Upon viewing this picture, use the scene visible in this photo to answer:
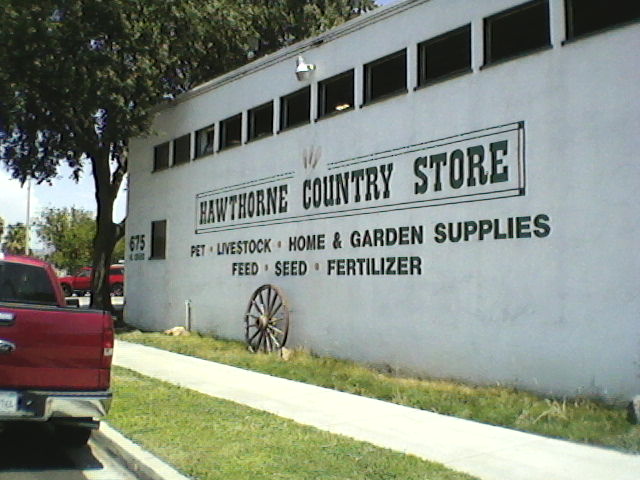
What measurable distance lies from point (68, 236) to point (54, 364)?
160ft

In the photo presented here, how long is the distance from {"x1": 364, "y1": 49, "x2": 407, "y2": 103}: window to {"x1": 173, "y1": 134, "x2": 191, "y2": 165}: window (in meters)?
7.25

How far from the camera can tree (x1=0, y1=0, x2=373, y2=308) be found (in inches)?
642

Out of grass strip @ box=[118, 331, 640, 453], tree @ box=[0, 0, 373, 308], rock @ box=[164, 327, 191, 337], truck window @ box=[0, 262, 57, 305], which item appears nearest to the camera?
truck window @ box=[0, 262, 57, 305]

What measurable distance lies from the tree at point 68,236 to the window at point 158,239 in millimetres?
33234

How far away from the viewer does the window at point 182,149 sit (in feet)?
60.3

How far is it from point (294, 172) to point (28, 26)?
7.47m

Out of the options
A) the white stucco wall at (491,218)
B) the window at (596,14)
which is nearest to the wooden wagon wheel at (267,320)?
the white stucco wall at (491,218)

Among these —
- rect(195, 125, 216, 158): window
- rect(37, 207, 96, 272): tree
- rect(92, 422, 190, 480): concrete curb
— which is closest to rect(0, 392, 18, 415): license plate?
rect(92, 422, 190, 480): concrete curb

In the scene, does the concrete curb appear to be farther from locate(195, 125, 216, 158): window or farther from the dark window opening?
locate(195, 125, 216, 158): window

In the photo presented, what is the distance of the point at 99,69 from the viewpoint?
16.8 metres

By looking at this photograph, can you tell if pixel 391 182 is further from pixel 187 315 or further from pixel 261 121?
pixel 187 315

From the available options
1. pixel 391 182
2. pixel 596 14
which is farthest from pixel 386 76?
pixel 596 14

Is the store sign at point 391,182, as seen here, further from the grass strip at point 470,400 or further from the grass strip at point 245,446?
the grass strip at point 245,446

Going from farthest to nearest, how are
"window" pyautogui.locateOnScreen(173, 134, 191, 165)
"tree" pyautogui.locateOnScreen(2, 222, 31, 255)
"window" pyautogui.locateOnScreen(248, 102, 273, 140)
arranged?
"tree" pyautogui.locateOnScreen(2, 222, 31, 255), "window" pyautogui.locateOnScreen(173, 134, 191, 165), "window" pyautogui.locateOnScreen(248, 102, 273, 140)
